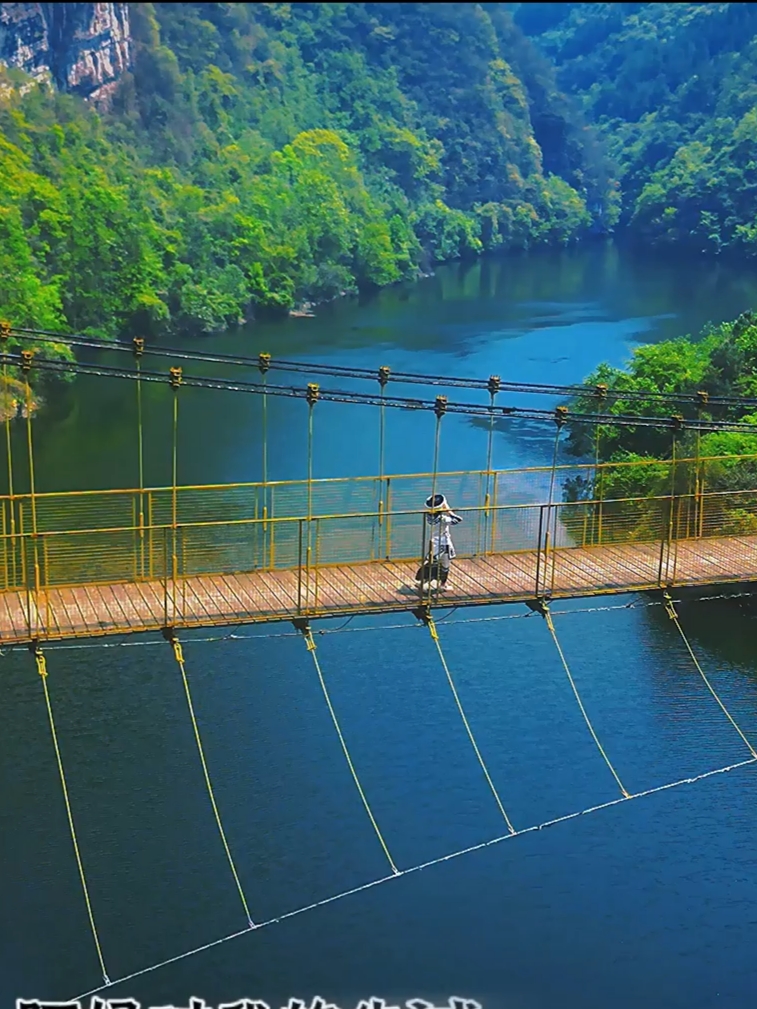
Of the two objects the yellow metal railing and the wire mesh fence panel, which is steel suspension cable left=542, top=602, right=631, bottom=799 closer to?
the yellow metal railing

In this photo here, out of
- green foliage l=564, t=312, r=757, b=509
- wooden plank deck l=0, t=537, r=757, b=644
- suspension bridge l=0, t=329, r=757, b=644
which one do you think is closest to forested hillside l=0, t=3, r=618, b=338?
green foliage l=564, t=312, r=757, b=509

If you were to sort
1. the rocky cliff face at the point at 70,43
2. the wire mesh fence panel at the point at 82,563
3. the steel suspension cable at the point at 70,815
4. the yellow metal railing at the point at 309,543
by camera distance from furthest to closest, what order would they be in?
the rocky cliff face at the point at 70,43 → the wire mesh fence panel at the point at 82,563 → the yellow metal railing at the point at 309,543 → the steel suspension cable at the point at 70,815

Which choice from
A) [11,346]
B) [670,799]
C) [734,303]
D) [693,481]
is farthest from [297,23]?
[670,799]

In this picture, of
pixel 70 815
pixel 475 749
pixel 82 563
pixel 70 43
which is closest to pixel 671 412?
pixel 475 749

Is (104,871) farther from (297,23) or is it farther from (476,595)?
(297,23)

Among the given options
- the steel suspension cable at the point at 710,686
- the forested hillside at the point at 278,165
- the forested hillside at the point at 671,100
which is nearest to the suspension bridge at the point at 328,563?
the steel suspension cable at the point at 710,686

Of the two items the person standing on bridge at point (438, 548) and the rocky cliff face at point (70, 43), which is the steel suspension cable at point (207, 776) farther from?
the rocky cliff face at point (70, 43)
